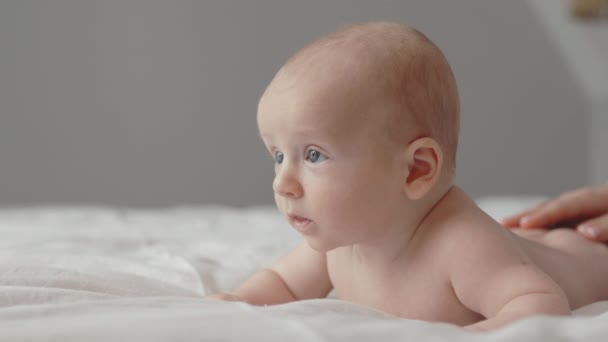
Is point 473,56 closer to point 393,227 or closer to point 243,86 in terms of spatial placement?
point 243,86

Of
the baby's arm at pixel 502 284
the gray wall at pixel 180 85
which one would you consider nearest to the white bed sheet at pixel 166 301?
the baby's arm at pixel 502 284

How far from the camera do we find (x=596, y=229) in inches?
43.2

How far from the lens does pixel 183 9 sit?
3.39 m

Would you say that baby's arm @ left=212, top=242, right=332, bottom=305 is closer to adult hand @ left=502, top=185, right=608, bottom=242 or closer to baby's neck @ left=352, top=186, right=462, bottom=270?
baby's neck @ left=352, top=186, right=462, bottom=270

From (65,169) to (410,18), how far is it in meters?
Result: 1.62

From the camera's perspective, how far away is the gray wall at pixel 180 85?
10.9 feet

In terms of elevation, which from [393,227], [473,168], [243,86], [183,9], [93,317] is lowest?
[93,317]

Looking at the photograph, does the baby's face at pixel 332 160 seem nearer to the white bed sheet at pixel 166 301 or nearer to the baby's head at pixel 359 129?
the baby's head at pixel 359 129

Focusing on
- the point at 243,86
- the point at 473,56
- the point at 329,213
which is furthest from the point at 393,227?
the point at 473,56

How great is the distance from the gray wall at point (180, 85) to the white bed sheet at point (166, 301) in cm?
179

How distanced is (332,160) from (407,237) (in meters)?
0.14

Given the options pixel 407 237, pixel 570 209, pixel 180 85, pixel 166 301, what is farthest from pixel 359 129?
pixel 180 85

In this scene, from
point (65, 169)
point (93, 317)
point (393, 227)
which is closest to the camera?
point (93, 317)

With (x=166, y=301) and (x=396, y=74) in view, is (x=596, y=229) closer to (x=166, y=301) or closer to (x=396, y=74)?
(x=396, y=74)
